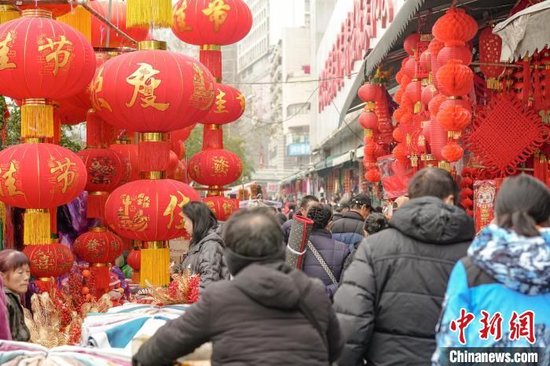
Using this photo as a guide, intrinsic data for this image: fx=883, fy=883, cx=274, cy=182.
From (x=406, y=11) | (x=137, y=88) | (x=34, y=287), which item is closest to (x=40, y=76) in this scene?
(x=137, y=88)

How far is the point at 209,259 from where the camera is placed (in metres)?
5.84

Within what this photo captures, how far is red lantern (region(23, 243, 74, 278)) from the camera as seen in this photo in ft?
23.8

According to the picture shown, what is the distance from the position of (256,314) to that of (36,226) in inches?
185

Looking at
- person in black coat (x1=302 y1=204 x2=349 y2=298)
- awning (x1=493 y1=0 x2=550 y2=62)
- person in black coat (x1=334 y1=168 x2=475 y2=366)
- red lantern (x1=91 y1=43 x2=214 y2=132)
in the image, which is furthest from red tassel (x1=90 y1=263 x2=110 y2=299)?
person in black coat (x1=334 y1=168 x2=475 y2=366)

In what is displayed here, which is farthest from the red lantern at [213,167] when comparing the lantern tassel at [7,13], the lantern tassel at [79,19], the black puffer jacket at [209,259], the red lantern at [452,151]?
the black puffer jacket at [209,259]

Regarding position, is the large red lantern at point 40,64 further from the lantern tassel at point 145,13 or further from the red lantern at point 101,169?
the red lantern at point 101,169

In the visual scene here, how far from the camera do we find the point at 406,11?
8852 mm

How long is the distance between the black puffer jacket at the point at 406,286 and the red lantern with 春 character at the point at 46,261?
427 centimetres

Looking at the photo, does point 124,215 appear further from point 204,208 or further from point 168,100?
point 204,208

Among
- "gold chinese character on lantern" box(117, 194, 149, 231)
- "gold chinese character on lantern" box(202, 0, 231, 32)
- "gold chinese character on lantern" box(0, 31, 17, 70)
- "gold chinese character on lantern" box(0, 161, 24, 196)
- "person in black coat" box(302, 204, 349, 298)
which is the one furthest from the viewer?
"gold chinese character on lantern" box(202, 0, 231, 32)

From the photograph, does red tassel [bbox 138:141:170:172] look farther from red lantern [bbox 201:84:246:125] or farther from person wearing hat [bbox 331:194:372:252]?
red lantern [bbox 201:84:246:125]

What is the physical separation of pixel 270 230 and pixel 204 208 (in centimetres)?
289

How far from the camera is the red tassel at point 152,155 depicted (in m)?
7.57

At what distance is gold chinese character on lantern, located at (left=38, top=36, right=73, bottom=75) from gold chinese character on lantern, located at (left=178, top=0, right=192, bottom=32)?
11.4ft
